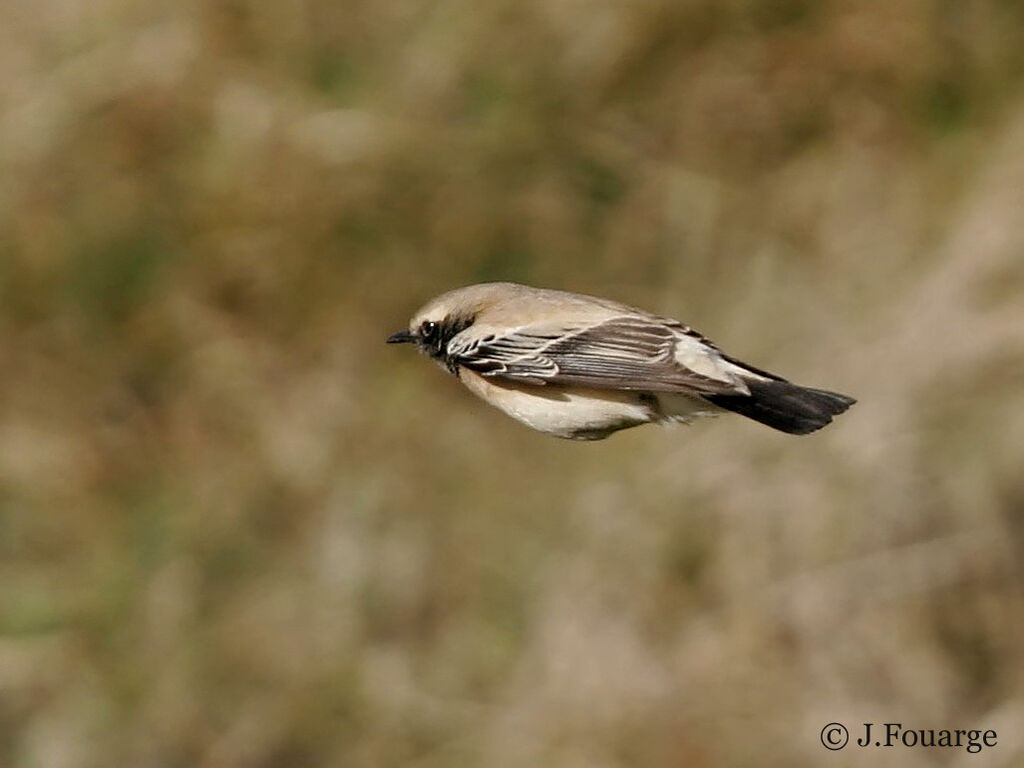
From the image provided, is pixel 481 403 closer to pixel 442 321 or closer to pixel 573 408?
pixel 442 321

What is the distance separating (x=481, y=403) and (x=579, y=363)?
4627 mm

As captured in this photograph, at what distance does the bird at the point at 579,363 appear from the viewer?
3602 millimetres

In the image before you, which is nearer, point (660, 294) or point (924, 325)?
point (924, 325)

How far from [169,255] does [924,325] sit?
145 inches

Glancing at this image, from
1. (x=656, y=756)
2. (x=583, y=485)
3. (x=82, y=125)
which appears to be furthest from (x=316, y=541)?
(x=82, y=125)

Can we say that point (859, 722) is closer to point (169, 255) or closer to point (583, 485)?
point (583, 485)

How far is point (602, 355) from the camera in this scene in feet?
12.5

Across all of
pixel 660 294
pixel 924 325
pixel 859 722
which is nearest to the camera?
pixel 859 722

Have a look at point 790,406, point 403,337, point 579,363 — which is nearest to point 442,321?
point 403,337

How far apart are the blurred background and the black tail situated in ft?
12.8

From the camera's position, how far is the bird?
360 centimetres

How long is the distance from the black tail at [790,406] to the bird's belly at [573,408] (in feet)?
0.91

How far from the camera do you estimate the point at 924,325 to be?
7660 millimetres

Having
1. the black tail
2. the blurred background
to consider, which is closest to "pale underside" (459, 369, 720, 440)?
the black tail
